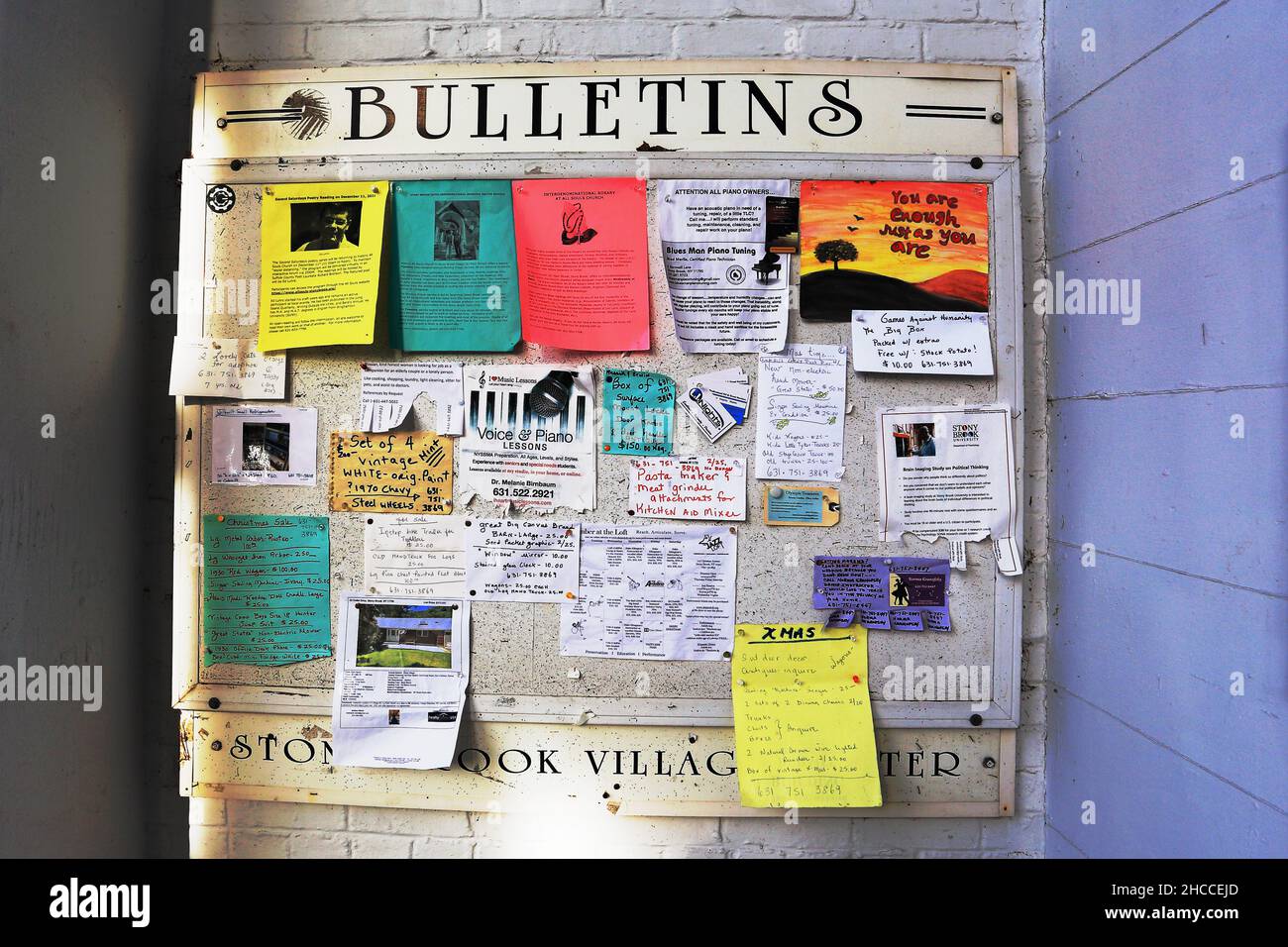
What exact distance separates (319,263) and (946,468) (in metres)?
1.00

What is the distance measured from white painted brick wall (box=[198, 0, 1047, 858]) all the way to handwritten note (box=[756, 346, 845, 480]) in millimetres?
311

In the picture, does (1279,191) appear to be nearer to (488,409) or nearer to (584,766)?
(488,409)

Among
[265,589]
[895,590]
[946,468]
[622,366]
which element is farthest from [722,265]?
[265,589]

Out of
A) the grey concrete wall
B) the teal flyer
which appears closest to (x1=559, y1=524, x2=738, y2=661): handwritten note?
the teal flyer

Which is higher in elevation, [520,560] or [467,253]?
[467,253]

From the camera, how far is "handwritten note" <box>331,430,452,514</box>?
110 cm

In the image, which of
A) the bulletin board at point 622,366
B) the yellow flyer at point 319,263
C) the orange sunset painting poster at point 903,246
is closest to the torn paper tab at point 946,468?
the bulletin board at point 622,366

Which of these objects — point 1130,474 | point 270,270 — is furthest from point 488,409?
point 1130,474

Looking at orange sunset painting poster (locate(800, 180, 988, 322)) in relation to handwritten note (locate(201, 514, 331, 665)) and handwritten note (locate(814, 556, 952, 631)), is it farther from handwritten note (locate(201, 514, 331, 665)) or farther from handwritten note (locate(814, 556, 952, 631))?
handwritten note (locate(201, 514, 331, 665))

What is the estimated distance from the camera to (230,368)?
1.10 m

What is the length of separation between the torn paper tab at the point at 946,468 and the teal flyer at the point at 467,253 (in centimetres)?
60

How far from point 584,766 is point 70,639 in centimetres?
75

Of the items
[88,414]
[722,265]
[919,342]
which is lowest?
[88,414]

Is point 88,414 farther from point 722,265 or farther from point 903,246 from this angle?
point 903,246
